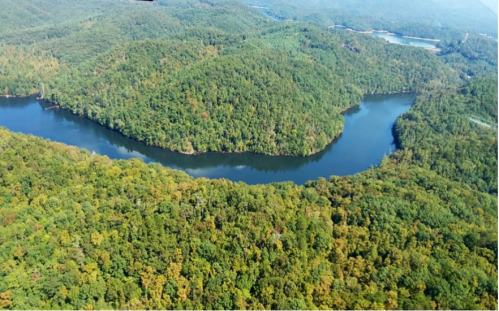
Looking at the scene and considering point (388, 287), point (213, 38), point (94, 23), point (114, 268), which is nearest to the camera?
point (388, 287)

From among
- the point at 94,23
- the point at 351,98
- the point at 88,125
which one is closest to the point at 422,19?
the point at 351,98

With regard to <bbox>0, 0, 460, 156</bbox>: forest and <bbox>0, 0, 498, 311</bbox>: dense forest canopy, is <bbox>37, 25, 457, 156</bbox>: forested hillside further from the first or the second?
<bbox>0, 0, 498, 311</bbox>: dense forest canopy

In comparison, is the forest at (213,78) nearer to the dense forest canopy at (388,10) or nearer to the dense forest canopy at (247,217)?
the dense forest canopy at (247,217)

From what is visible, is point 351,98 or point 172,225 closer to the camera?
point 172,225

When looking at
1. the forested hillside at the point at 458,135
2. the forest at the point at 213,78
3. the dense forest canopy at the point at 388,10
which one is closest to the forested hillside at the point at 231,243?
the forested hillside at the point at 458,135

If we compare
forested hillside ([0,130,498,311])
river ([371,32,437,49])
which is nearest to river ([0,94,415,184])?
forested hillside ([0,130,498,311])

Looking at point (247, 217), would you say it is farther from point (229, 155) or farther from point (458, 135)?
point (229, 155)

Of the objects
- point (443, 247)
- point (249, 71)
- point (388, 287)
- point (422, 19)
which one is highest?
point (422, 19)

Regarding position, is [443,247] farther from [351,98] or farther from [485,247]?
[351,98]
